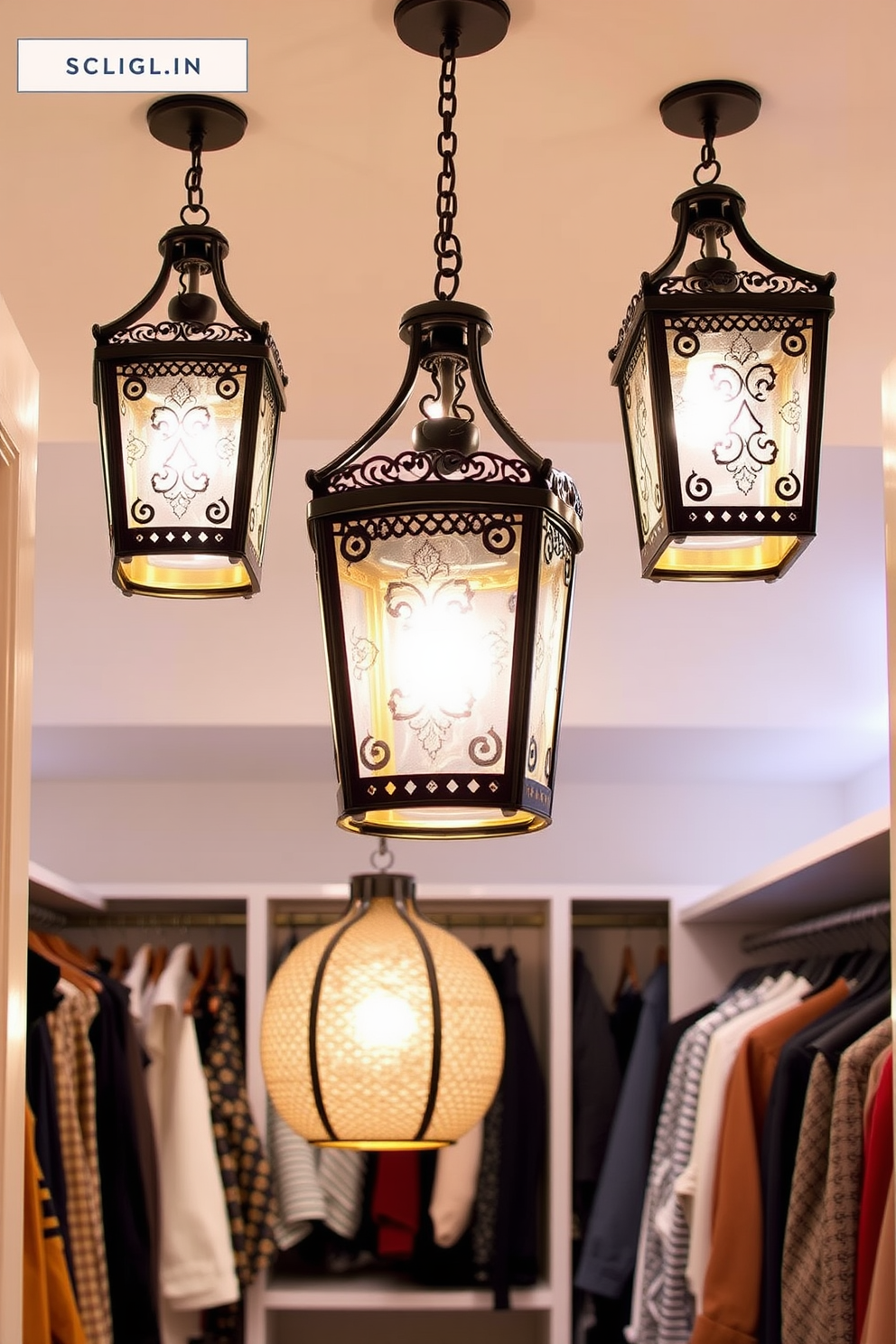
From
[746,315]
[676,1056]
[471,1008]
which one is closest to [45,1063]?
[471,1008]

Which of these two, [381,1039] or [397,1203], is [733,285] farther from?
[397,1203]

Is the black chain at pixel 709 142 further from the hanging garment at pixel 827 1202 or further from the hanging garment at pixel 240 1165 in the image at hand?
the hanging garment at pixel 240 1165

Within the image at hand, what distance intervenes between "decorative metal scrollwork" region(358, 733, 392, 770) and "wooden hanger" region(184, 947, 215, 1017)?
2762 millimetres

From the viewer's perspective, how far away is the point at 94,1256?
9.62 feet

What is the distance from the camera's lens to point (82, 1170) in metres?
2.91

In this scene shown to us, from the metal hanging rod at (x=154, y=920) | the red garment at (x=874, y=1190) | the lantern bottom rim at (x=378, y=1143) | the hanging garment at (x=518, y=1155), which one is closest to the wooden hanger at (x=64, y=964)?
the metal hanging rod at (x=154, y=920)

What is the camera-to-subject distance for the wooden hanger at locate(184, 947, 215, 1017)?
12.1 feet

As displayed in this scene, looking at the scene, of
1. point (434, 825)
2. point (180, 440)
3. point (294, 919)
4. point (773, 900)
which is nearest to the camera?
point (434, 825)

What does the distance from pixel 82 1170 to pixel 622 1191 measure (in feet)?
4.68

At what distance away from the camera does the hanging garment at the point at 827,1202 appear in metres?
2.18

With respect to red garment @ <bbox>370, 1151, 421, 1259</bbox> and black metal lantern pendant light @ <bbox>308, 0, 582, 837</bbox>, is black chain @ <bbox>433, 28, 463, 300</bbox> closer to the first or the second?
black metal lantern pendant light @ <bbox>308, 0, 582, 837</bbox>

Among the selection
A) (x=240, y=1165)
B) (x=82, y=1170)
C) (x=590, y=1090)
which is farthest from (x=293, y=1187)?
→ (x=82, y=1170)

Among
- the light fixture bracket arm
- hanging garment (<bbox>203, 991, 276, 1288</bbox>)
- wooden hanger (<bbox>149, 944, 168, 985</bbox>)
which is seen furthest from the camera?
wooden hanger (<bbox>149, 944, 168, 985</bbox>)

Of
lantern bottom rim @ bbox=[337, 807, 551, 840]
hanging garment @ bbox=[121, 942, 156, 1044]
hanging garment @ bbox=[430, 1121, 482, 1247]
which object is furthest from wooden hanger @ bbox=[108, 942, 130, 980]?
lantern bottom rim @ bbox=[337, 807, 551, 840]
